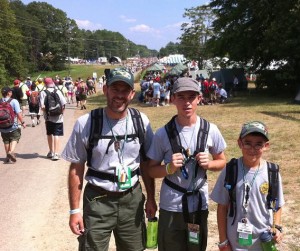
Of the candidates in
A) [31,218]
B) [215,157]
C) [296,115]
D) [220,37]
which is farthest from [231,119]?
[220,37]

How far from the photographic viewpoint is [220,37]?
92.4 ft

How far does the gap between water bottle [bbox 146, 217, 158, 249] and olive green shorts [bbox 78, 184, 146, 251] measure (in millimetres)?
59

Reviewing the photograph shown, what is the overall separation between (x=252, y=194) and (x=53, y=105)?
21.7 feet

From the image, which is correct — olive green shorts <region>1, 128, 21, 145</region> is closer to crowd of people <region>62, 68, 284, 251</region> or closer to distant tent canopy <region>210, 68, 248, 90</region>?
crowd of people <region>62, 68, 284, 251</region>

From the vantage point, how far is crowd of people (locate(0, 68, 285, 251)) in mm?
2891

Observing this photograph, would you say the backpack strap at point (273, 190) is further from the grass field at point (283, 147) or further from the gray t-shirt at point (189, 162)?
the grass field at point (283, 147)

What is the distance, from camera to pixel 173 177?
304cm

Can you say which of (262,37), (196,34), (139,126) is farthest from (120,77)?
(196,34)

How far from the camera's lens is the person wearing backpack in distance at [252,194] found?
113 inches

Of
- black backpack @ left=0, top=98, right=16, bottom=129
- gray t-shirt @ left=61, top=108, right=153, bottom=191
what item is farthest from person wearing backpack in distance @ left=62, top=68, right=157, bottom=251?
black backpack @ left=0, top=98, right=16, bottom=129

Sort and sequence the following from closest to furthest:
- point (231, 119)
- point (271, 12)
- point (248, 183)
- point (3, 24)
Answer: point (248, 183), point (231, 119), point (271, 12), point (3, 24)

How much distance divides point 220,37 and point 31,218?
25143 millimetres

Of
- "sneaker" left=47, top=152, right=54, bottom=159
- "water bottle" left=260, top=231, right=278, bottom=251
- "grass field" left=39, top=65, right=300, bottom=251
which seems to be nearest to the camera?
"water bottle" left=260, top=231, right=278, bottom=251

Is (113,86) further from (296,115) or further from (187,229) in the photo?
(296,115)
